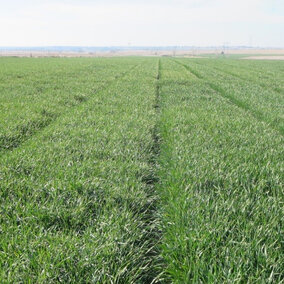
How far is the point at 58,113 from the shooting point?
10250mm

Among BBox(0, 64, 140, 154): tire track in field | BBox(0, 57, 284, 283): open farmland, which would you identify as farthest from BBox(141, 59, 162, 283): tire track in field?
BBox(0, 64, 140, 154): tire track in field

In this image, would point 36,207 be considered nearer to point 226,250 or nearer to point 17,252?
point 17,252

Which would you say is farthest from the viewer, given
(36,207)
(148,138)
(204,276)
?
(148,138)

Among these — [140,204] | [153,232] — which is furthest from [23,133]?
[153,232]

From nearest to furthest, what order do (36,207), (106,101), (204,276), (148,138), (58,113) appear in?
(204,276) → (36,207) → (148,138) → (58,113) → (106,101)

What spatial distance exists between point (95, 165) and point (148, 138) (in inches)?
83.2

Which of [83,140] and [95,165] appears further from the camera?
[83,140]

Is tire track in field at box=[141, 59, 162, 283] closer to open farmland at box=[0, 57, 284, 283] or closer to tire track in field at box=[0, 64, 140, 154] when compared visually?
open farmland at box=[0, 57, 284, 283]

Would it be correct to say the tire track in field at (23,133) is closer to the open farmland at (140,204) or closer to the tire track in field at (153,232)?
the open farmland at (140,204)

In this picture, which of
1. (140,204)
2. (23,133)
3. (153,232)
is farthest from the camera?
(23,133)

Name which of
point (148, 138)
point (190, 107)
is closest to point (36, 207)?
point (148, 138)

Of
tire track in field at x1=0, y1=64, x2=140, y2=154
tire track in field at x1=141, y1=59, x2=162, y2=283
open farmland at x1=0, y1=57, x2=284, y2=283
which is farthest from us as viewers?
tire track in field at x1=0, y1=64, x2=140, y2=154

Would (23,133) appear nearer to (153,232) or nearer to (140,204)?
(140,204)

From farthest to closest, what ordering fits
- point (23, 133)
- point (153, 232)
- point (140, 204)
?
point (23, 133)
point (140, 204)
point (153, 232)
